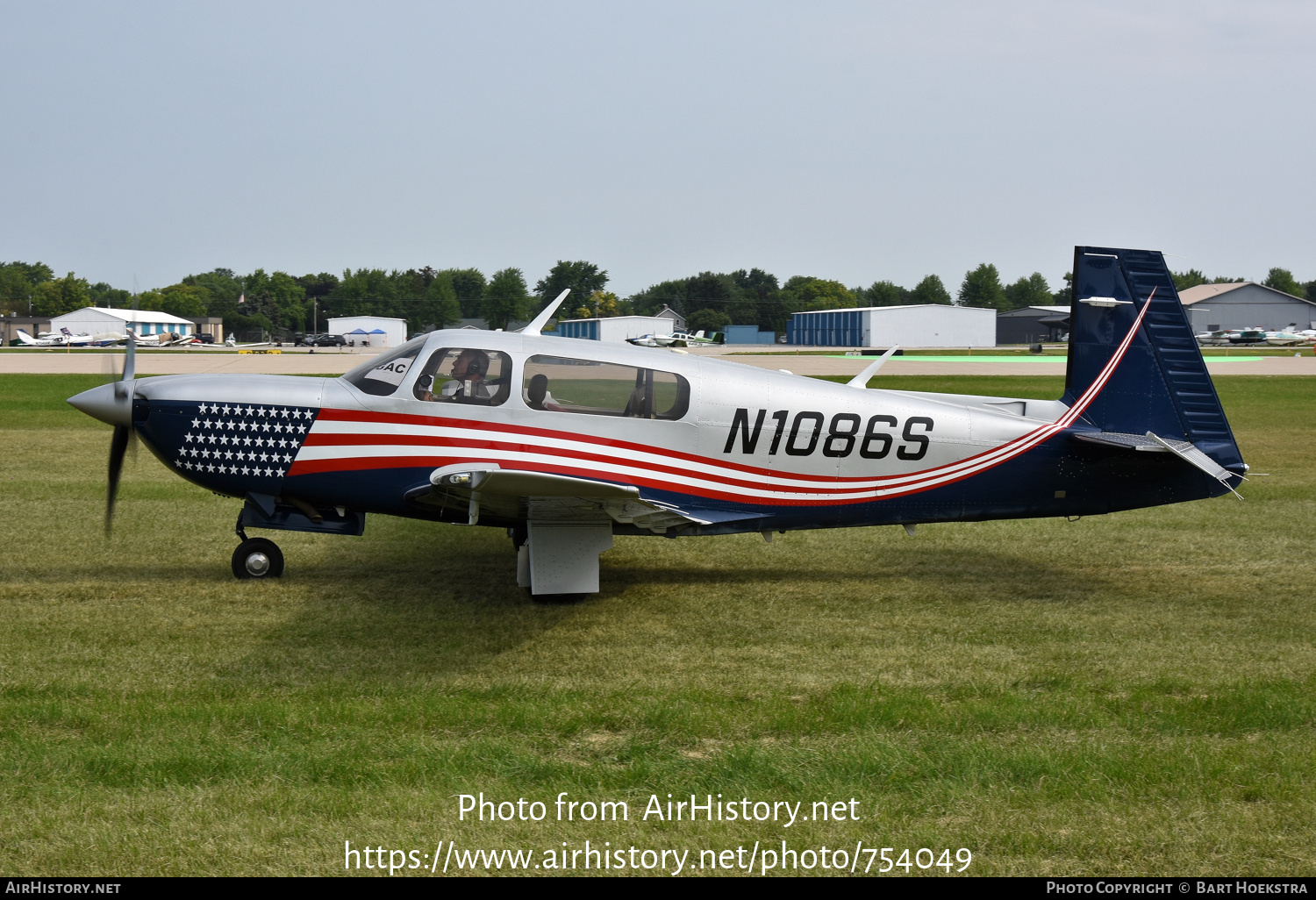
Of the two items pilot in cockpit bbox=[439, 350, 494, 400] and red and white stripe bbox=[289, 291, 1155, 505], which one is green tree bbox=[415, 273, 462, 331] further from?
pilot in cockpit bbox=[439, 350, 494, 400]

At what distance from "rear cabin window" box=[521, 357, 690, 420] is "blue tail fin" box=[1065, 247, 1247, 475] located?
3255 millimetres

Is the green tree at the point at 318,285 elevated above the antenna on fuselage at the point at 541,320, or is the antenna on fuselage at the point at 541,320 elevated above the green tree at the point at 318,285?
the green tree at the point at 318,285

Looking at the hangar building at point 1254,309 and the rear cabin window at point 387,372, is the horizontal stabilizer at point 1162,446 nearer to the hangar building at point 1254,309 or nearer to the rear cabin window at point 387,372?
the rear cabin window at point 387,372

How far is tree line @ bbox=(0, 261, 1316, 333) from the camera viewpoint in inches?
3888

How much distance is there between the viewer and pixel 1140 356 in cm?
824

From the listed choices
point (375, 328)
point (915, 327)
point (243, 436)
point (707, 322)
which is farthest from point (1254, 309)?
point (243, 436)

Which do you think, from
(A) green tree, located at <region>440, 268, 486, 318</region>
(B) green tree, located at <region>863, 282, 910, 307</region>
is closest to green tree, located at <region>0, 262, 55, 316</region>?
(A) green tree, located at <region>440, 268, 486, 318</region>

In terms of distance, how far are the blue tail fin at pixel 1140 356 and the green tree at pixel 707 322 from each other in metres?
110

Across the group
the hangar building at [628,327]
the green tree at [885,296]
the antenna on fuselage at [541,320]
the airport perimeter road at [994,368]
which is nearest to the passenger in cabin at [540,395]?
the antenna on fuselage at [541,320]

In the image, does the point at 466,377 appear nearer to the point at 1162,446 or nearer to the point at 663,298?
the point at 1162,446

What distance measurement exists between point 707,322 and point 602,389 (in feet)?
372

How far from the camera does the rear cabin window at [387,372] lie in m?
7.61

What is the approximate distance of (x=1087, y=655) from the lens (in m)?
6.50

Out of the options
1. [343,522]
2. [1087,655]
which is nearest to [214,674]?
[343,522]
